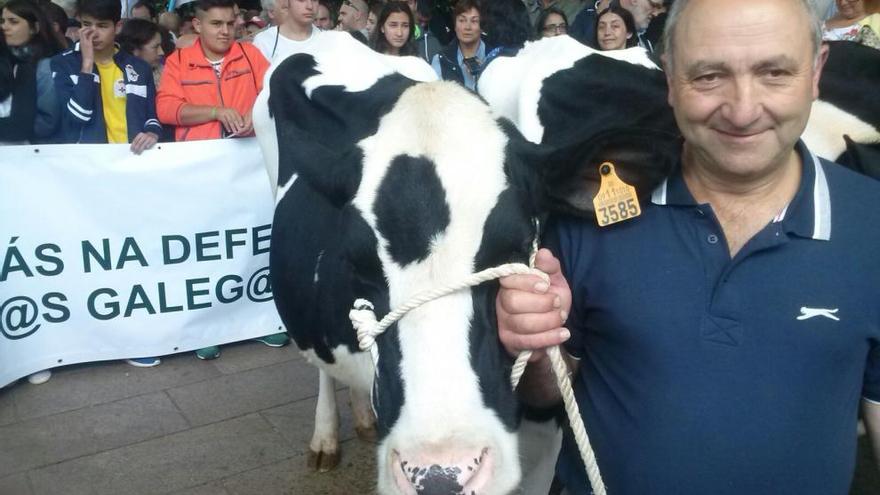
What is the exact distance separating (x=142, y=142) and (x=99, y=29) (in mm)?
892

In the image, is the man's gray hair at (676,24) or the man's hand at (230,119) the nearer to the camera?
the man's gray hair at (676,24)

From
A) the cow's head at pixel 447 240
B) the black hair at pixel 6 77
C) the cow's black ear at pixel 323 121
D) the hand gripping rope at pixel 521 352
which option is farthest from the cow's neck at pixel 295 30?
the hand gripping rope at pixel 521 352

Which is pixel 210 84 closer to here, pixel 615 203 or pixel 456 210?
pixel 456 210

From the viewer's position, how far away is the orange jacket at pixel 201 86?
4770mm

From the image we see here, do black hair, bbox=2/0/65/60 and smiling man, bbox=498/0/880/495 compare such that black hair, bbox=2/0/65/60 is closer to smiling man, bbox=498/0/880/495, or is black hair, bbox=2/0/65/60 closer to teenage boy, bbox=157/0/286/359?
teenage boy, bbox=157/0/286/359

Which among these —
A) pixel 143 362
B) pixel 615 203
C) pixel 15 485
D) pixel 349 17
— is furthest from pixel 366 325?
pixel 349 17

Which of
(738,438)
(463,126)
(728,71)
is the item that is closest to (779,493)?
(738,438)

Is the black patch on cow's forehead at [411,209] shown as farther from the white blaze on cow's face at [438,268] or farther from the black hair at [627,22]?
the black hair at [627,22]

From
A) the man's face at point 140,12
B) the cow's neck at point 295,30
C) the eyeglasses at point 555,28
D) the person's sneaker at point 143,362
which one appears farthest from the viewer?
the man's face at point 140,12

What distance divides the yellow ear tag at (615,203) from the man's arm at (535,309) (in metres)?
0.15

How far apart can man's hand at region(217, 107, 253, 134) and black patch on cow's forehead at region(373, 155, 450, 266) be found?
9.71 feet

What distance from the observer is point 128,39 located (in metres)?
6.04

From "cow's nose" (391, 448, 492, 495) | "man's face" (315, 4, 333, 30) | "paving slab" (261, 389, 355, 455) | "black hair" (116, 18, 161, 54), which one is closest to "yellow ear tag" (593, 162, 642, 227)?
"cow's nose" (391, 448, 492, 495)

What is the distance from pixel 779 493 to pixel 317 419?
2.44 metres
